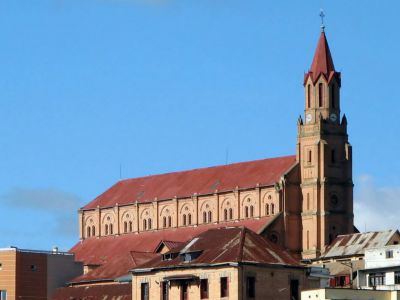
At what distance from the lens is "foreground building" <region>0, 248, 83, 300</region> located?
600ft

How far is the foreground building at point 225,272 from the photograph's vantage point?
13125 cm

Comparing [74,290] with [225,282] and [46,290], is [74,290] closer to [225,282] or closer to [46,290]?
[46,290]

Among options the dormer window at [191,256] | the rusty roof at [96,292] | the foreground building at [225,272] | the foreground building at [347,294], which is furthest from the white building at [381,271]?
the rusty roof at [96,292]

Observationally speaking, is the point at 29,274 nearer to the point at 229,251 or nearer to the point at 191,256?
the point at 191,256

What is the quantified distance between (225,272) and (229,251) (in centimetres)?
289

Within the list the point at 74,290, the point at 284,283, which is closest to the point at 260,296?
the point at 284,283

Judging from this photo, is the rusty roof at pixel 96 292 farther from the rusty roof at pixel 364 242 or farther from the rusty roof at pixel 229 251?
the rusty roof at pixel 364 242

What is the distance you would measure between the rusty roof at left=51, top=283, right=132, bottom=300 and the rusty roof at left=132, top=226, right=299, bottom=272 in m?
18.8

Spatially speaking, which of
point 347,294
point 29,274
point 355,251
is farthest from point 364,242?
point 347,294

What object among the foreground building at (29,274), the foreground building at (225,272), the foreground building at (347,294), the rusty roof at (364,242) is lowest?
the foreground building at (347,294)

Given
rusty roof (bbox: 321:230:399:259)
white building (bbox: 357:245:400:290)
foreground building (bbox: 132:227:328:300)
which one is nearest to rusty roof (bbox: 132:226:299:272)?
foreground building (bbox: 132:227:328:300)

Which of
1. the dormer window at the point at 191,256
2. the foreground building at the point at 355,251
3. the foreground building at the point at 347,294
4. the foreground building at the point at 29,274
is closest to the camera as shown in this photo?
the foreground building at the point at 347,294

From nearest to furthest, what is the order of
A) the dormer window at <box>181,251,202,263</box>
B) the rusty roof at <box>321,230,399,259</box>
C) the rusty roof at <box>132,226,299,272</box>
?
the rusty roof at <box>132,226,299,272</box>, the dormer window at <box>181,251,202,263</box>, the rusty roof at <box>321,230,399,259</box>

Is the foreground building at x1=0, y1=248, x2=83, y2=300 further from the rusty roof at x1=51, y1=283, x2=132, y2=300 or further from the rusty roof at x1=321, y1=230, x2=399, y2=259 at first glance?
the rusty roof at x1=321, y1=230, x2=399, y2=259
